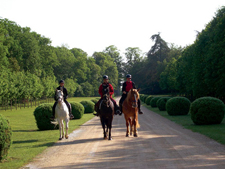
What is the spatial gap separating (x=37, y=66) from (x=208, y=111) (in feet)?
214

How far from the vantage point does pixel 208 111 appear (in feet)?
61.4

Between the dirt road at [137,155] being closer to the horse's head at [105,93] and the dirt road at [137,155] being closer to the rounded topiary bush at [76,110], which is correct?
the horse's head at [105,93]

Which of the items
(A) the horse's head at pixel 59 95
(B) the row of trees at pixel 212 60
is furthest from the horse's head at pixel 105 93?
(B) the row of trees at pixel 212 60

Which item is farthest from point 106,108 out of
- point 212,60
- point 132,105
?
point 212,60

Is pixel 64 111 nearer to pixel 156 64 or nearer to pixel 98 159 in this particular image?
pixel 98 159

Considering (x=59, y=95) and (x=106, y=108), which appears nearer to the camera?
(x=106, y=108)

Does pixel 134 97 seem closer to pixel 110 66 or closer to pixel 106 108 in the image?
pixel 106 108

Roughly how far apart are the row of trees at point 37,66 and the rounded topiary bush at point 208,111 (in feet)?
104

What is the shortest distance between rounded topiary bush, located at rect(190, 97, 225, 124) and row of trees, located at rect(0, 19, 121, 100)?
31.7 metres

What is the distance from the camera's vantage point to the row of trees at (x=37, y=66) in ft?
180

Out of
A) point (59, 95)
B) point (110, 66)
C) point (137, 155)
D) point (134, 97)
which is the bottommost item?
point (137, 155)

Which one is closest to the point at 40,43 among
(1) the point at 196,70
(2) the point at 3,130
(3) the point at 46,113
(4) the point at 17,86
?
(4) the point at 17,86

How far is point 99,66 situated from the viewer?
126 metres

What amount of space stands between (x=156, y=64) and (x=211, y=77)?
2770 inches
